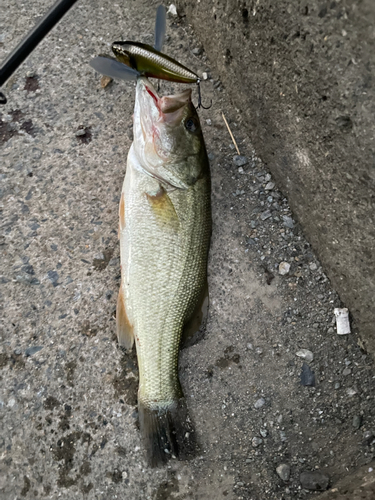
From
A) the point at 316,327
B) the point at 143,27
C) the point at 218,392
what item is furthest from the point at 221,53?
the point at 218,392

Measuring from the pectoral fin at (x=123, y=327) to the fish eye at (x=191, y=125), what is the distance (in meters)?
1.19

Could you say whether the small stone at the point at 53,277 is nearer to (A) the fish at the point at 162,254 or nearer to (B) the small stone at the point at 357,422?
(A) the fish at the point at 162,254

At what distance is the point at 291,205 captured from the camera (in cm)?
305

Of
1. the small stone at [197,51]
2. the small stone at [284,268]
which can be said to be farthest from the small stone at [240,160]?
the small stone at [197,51]

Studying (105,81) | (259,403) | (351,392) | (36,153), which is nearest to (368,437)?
(351,392)

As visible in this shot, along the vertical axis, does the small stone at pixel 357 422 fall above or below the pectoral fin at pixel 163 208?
below

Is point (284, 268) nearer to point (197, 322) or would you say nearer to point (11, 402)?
point (197, 322)

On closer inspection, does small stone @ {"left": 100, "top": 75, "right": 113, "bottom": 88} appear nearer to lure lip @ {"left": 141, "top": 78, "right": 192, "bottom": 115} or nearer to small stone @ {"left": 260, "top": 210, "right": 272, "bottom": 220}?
lure lip @ {"left": 141, "top": 78, "right": 192, "bottom": 115}

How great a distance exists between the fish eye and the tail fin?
1.77 metres

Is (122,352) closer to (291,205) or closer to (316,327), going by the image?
(316,327)

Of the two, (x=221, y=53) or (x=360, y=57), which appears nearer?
(x=360, y=57)

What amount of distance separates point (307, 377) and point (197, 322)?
0.89 m

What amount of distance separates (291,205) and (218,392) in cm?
150

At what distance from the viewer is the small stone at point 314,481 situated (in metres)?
2.60
